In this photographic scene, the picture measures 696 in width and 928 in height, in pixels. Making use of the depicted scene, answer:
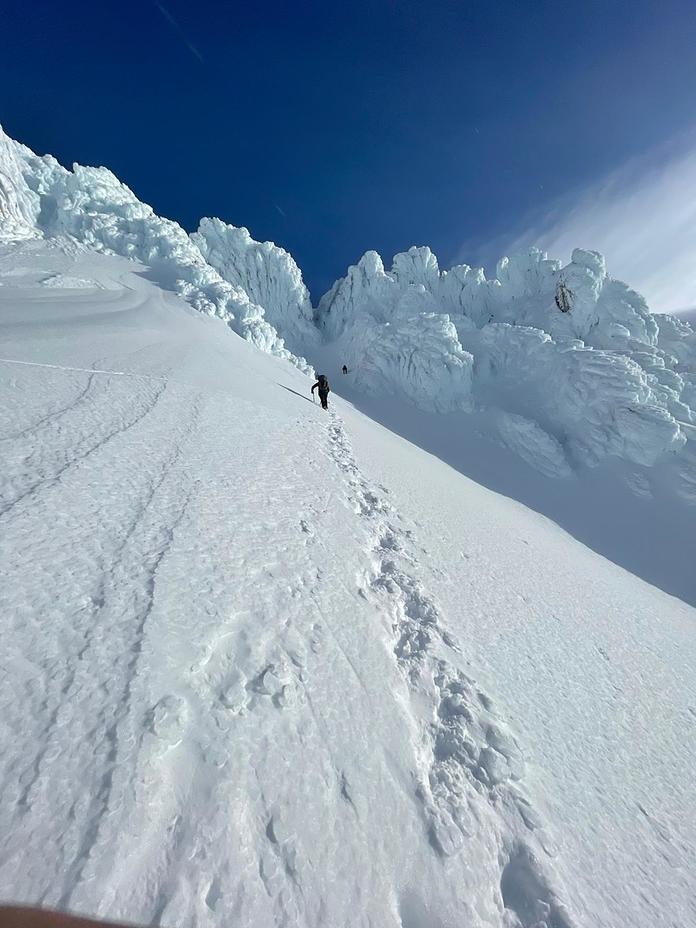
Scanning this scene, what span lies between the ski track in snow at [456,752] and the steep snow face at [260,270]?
55.6 meters

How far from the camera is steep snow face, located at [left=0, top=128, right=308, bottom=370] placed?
82.4 feet

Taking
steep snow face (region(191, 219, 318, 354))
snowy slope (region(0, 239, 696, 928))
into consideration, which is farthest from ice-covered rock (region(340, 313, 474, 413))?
snowy slope (region(0, 239, 696, 928))

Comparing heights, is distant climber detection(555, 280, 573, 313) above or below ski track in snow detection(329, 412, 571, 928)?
above

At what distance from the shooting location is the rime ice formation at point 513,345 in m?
27.5

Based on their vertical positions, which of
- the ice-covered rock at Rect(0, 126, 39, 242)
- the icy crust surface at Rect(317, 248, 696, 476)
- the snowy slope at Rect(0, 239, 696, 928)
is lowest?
the snowy slope at Rect(0, 239, 696, 928)

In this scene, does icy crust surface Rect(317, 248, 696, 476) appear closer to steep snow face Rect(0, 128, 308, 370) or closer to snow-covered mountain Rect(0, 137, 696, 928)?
steep snow face Rect(0, 128, 308, 370)

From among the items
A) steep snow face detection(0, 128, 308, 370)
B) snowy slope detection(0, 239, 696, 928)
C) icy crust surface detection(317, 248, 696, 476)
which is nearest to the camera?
snowy slope detection(0, 239, 696, 928)

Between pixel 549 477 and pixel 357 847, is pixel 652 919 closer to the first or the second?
pixel 357 847

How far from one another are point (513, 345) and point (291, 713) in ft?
121

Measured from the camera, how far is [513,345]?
113ft

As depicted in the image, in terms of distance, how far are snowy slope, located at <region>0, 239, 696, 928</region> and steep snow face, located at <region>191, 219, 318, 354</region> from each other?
5469cm

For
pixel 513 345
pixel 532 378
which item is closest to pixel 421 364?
pixel 513 345

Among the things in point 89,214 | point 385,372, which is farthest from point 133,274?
point 385,372

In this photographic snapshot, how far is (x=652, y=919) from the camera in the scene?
240cm
